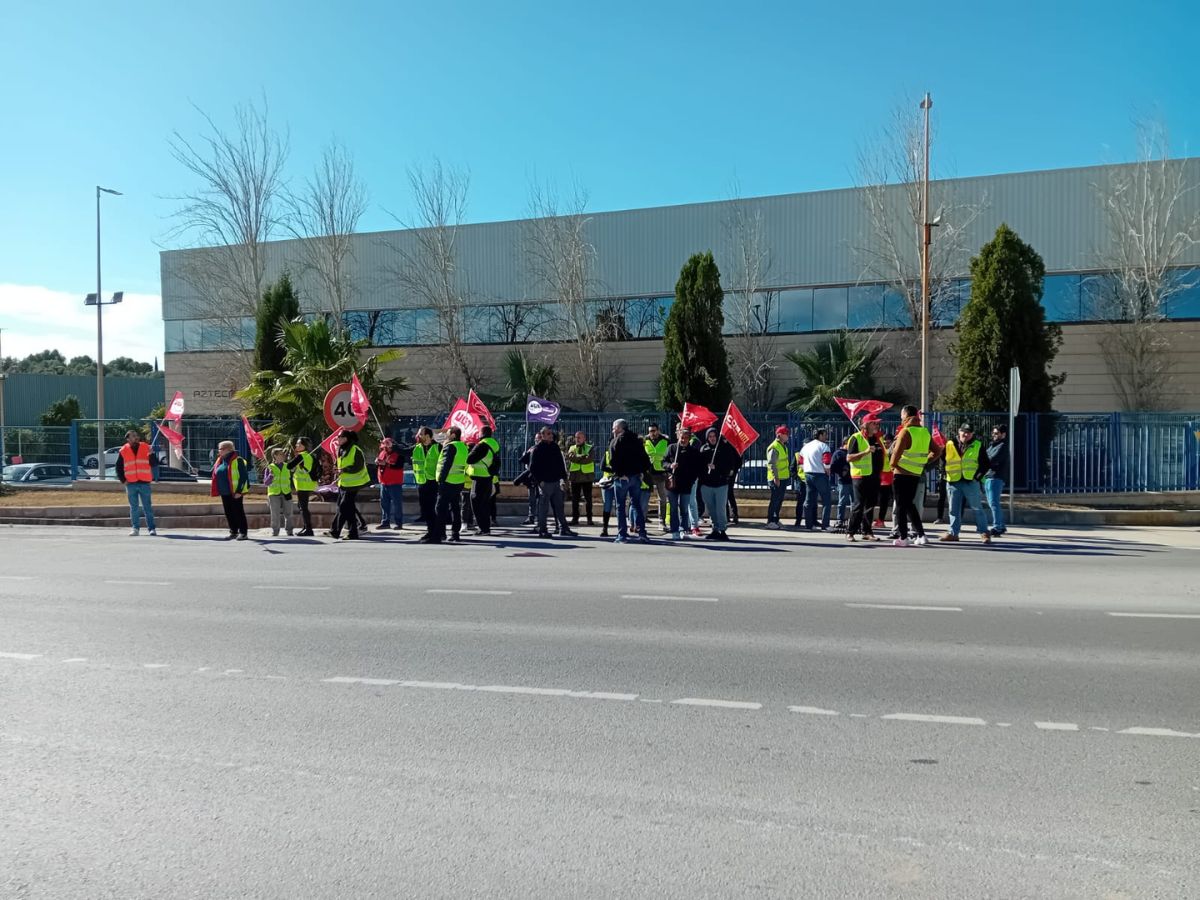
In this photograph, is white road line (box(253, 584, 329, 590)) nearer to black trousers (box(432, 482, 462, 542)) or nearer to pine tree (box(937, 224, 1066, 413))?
black trousers (box(432, 482, 462, 542))

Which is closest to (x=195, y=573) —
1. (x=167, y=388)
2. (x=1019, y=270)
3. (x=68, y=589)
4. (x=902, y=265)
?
(x=68, y=589)

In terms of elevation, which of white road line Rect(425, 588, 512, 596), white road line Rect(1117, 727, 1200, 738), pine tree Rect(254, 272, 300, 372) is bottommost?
white road line Rect(425, 588, 512, 596)

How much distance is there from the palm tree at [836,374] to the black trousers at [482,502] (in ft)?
44.0

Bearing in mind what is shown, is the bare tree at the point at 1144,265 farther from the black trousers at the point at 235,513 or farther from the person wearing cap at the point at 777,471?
the black trousers at the point at 235,513

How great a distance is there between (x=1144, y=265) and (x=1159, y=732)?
2572 centimetres

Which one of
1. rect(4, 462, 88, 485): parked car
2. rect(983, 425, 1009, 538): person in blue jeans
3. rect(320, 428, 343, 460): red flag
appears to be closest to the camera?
rect(983, 425, 1009, 538): person in blue jeans

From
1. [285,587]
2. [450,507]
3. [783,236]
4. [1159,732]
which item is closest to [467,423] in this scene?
[450,507]

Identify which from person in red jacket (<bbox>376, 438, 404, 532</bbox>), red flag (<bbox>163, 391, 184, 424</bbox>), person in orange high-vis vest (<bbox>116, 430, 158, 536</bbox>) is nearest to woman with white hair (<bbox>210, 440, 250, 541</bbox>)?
person in orange high-vis vest (<bbox>116, 430, 158, 536</bbox>)

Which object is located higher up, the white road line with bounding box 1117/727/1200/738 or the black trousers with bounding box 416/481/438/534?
the black trousers with bounding box 416/481/438/534

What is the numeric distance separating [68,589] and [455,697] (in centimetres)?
657

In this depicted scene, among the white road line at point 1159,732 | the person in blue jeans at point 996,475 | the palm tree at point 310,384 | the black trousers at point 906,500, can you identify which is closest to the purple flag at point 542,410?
the palm tree at point 310,384

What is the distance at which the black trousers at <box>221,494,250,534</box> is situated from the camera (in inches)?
663

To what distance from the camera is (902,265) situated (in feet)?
97.0

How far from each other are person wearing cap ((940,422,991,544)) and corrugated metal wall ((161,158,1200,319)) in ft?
54.4
